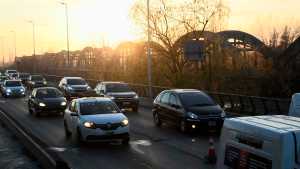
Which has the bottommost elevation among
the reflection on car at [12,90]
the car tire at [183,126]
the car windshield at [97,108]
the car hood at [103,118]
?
the reflection on car at [12,90]

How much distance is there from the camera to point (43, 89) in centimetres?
2958

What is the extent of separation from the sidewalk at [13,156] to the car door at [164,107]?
573cm

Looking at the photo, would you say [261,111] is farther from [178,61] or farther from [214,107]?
[178,61]

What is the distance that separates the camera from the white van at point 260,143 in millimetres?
4711

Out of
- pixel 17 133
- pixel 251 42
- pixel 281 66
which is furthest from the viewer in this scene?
pixel 251 42

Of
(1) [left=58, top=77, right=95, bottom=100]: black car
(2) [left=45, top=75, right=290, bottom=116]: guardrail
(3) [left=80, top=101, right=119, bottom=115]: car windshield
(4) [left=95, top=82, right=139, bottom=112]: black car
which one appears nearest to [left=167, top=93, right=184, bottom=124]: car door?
(3) [left=80, top=101, right=119, bottom=115]: car windshield

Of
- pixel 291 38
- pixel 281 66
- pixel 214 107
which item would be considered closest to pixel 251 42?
pixel 291 38

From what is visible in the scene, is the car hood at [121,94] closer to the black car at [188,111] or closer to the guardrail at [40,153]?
the black car at [188,111]

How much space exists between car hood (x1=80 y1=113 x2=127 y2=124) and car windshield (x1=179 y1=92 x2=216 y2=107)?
342 cm

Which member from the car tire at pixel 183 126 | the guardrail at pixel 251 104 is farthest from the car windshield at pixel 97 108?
the guardrail at pixel 251 104

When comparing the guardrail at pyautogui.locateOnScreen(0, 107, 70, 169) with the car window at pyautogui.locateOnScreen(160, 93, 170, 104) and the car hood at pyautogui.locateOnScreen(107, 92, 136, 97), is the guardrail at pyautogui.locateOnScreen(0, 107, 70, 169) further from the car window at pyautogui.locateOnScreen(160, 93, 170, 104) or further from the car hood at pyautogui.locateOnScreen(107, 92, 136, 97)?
the car hood at pyautogui.locateOnScreen(107, 92, 136, 97)

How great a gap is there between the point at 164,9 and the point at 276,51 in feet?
35.1

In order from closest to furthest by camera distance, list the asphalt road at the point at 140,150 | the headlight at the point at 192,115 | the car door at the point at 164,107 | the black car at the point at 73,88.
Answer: the asphalt road at the point at 140,150 → the headlight at the point at 192,115 → the car door at the point at 164,107 → the black car at the point at 73,88

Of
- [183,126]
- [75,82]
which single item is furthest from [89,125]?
[75,82]
